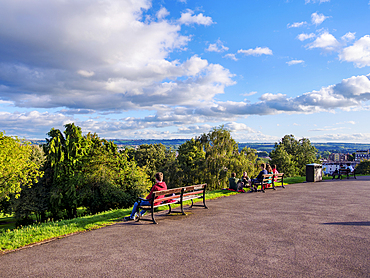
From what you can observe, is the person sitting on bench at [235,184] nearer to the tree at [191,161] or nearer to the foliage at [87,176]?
the foliage at [87,176]

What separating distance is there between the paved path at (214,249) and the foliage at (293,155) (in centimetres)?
4966

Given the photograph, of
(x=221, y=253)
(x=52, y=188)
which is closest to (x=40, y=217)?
(x=52, y=188)

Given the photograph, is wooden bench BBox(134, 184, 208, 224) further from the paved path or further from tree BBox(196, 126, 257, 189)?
tree BBox(196, 126, 257, 189)

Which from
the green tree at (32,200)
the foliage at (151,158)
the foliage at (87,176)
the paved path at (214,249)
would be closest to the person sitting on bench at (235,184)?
the paved path at (214,249)

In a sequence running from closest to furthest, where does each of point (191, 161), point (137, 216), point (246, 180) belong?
point (137, 216), point (246, 180), point (191, 161)

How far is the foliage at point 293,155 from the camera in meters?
55.8

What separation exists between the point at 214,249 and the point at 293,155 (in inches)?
2605

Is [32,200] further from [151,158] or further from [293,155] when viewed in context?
[293,155]

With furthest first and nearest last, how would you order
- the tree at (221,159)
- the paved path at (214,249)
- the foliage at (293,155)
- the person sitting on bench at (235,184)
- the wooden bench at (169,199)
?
the foliage at (293,155)
the tree at (221,159)
the person sitting on bench at (235,184)
the wooden bench at (169,199)
the paved path at (214,249)

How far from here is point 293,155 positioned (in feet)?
217

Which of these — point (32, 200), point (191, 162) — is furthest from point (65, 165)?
point (191, 162)

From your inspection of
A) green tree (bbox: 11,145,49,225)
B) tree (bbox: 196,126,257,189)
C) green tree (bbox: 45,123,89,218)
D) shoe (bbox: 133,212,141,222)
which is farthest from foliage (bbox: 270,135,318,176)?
shoe (bbox: 133,212,141,222)

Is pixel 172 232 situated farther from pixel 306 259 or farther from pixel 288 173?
pixel 288 173

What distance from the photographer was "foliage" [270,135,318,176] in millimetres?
55812
